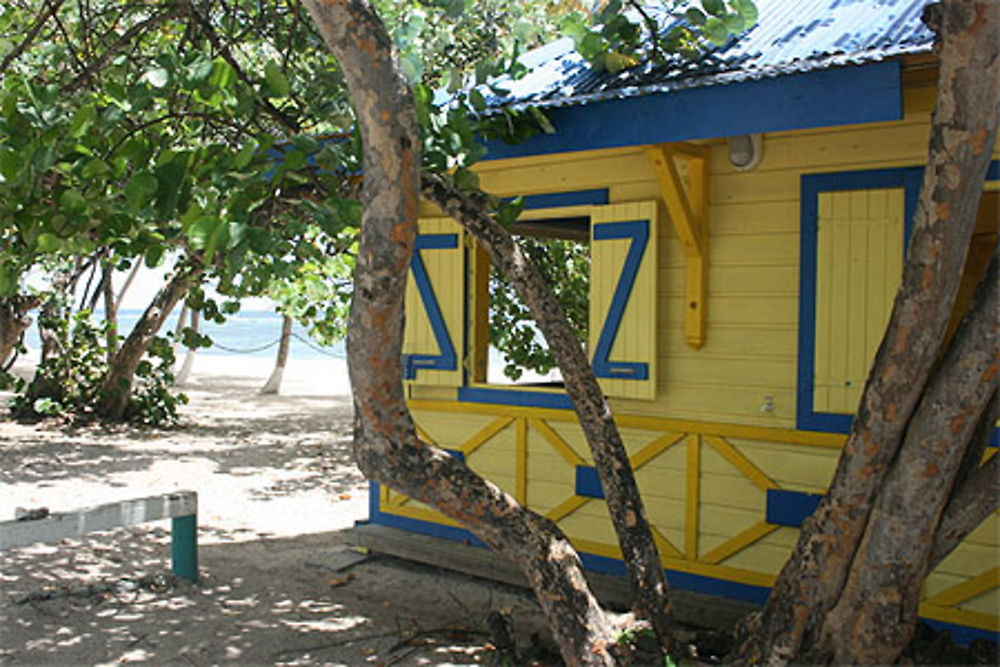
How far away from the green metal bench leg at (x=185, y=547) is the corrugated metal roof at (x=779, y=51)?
3213 mm

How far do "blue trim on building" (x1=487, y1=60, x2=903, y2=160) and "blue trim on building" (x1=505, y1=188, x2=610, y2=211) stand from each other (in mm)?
645

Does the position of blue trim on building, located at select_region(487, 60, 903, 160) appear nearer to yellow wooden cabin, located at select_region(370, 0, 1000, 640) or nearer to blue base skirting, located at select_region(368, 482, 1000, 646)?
yellow wooden cabin, located at select_region(370, 0, 1000, 640)

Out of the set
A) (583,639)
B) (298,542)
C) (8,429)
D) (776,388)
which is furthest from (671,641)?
(8,429)

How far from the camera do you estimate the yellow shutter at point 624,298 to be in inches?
224

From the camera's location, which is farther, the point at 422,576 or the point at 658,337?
the point at 422,576

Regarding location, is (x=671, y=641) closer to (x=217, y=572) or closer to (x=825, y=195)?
(x=825, y=195)

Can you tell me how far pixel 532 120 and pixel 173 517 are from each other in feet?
A: 10.6

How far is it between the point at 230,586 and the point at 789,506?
3.50 metres

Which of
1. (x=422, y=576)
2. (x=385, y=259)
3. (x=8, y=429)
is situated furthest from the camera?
(x=8, y=429)

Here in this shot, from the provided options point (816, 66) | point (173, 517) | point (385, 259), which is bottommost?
point (173, 517)

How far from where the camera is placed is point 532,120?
17.8ft

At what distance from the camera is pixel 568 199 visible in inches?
243

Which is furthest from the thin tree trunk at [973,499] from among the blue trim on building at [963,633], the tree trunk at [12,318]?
the tree trunk at [12,318]

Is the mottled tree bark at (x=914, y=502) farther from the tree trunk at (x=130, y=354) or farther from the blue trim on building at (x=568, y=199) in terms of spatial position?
the tree trunk at (x=130, y=354)
